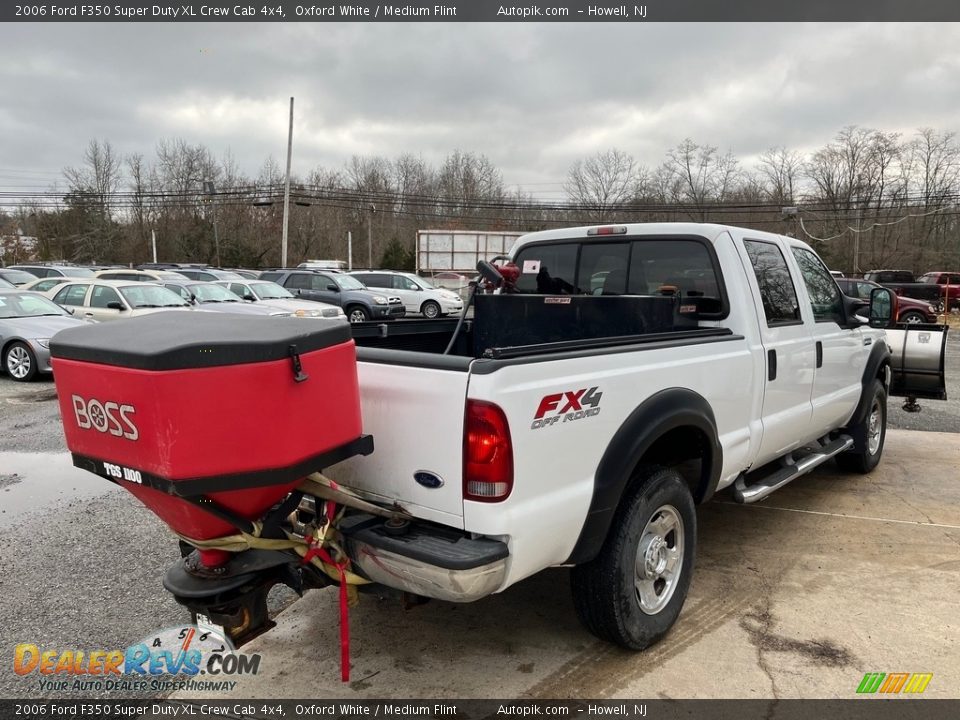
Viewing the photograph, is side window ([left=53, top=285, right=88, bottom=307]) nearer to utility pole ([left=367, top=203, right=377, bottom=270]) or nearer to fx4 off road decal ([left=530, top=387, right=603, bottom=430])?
fx4 off road decal ([left=530, top=387, right=603, bottom=430])

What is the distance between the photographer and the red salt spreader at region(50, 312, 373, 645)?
1.92 m

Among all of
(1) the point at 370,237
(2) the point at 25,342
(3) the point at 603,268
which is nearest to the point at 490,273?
(3) the point at 603,268

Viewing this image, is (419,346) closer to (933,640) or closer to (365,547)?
(365,547)

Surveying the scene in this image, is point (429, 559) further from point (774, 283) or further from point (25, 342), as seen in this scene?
point (25, 342)

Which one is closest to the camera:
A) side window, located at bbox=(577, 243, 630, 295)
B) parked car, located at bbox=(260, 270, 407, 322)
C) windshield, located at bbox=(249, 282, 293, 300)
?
side window, located at bbox=(577, 243, 630, 295)

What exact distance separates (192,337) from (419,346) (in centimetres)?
233

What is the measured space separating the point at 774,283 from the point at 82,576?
4.53 meters

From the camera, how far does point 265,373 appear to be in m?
2.00

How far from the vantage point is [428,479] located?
237 centimetres

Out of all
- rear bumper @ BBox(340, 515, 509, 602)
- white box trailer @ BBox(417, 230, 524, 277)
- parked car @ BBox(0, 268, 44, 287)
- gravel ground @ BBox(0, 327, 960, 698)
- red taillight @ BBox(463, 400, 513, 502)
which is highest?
white box trailer @ BBox(417, 230, 524, 277)

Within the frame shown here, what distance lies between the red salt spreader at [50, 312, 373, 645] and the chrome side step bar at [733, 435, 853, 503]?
2.43m

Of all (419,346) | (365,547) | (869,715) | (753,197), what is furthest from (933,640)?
(753,197)

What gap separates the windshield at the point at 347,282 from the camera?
Answer: 23.2m

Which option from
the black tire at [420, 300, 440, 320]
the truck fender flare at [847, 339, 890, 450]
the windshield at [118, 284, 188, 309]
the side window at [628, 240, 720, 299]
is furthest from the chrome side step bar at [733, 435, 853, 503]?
the black tire at [420, 300, 440, 320]
